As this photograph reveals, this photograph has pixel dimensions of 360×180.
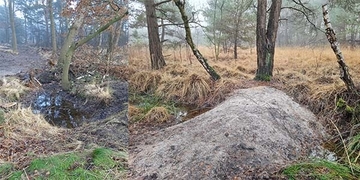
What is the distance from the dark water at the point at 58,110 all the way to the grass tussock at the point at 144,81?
110cm

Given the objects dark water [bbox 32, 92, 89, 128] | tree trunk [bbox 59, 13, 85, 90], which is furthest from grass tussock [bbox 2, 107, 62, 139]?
tree trunk [bbox 59, 13, 85, 90]

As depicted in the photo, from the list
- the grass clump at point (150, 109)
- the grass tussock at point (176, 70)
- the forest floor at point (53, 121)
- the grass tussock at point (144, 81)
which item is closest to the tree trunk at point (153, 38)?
the grass tussock at point (176, 70)

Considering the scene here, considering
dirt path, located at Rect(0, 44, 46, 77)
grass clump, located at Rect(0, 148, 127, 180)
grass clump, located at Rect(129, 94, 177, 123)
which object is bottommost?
grass clump, located at Rect(0, 148, 127, 180)

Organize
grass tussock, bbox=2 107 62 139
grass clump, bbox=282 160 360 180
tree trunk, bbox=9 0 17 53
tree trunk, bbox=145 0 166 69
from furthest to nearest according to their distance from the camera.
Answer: tree trunk, bbox=145 0 166 69 < grass tussock, bbox=2 107 62 139 < tree trunk, bbox=9 0 17 53 < grass clump, bbox=282 160 360 180

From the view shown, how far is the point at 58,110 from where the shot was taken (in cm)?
269

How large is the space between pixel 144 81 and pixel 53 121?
1.61 meters

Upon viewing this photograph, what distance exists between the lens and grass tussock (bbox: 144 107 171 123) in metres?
2.81

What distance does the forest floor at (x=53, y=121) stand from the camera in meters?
1.72

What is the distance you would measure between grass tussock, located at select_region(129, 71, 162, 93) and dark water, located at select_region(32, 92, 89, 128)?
3.62 feet

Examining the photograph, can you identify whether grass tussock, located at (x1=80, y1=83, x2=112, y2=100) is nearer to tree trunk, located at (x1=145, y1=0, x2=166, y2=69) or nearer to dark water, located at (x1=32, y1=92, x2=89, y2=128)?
dark water, located at (x1=32, y1=92, x2=89, y2=128)

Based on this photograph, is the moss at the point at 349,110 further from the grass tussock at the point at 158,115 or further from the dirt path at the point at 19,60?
the dirt path at the point at 19,60

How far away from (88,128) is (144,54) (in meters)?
2.90

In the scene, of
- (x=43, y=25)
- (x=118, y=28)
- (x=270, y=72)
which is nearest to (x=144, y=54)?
(x=118, y=28)

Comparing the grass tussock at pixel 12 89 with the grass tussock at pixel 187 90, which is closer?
the grass tussock at pixel 12 89
